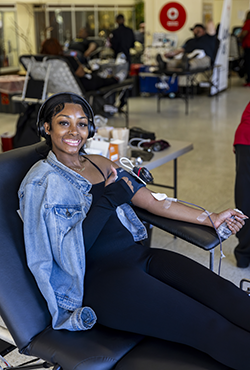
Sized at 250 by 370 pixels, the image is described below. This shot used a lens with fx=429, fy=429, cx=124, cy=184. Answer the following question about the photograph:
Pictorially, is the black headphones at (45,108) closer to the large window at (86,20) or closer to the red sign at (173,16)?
the red sign at (173,16)

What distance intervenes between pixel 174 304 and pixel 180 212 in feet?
1.64

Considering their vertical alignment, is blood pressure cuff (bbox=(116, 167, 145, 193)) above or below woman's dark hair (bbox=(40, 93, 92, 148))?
below

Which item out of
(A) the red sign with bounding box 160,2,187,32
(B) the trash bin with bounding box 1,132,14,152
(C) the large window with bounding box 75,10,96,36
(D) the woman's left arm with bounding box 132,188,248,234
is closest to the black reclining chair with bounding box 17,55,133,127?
(B) the trash bin with bounding box 1,132,14,152

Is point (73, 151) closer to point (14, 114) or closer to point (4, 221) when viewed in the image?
point (4, 221)

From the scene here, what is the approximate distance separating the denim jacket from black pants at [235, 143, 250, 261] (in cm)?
125

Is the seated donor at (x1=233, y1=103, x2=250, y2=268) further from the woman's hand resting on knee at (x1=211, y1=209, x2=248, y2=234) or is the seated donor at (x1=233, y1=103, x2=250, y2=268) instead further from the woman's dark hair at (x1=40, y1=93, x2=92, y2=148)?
the woman's dark hair at (x1=40, y1=93, x2=92, y2=148)

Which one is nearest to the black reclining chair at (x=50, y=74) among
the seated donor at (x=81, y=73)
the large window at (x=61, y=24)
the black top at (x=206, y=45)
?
the seated donor at (x=81, y=73)

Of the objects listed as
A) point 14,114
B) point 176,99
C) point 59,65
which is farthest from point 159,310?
point 176,99

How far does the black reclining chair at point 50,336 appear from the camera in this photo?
1236mm

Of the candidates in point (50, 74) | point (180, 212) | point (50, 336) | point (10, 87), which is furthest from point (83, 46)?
point (50, 336)

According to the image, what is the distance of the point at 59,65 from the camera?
487cm

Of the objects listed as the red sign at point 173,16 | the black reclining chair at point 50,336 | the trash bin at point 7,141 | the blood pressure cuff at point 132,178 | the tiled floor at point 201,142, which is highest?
the red sign at point 173,16

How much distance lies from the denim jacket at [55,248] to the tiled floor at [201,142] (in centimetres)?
126

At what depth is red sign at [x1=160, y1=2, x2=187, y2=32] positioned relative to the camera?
8.74 m
